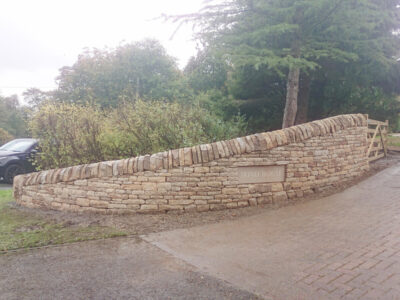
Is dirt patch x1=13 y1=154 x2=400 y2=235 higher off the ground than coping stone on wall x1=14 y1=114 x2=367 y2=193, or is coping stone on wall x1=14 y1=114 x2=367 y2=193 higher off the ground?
coping stone on wall x1=14 y1=114 x2=367 y2=193

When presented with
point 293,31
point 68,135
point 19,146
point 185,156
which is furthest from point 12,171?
point 293,31

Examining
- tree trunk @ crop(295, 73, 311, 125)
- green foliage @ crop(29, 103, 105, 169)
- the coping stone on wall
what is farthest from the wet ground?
tree trunk @ crop(295, 73, 311, 125)

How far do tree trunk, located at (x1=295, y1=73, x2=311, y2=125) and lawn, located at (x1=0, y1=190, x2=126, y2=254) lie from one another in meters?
7.06

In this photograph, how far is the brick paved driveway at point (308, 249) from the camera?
2936 mm

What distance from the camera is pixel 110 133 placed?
721cm

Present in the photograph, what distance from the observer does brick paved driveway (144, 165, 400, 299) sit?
294 cm

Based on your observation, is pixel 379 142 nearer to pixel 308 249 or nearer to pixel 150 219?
pixel 308 249

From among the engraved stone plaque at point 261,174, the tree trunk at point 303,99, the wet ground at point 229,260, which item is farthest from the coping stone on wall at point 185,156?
the tree trunk at point 303,99

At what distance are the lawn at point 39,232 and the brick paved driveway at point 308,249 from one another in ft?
2.98

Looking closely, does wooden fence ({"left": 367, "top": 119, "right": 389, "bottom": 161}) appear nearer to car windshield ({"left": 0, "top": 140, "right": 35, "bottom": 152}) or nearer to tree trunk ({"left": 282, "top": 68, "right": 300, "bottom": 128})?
tree trunk ({"left": 282, "top": 68, "right": 300, "bottom": 128})

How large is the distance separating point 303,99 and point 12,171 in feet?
31.2

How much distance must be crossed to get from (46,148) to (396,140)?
1395 centimetres

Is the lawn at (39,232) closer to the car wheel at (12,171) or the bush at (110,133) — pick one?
the bush at (110,133)

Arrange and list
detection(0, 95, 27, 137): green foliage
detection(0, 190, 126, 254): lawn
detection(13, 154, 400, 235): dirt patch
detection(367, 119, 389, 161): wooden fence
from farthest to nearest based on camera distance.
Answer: detection(0, 95, 27, 137): green foliage, detection(367, 119, 389, 161): wooden fence, detection(13, 154, 400, 235): dirt patch, detection(0, 190, 126, 254): lawn
